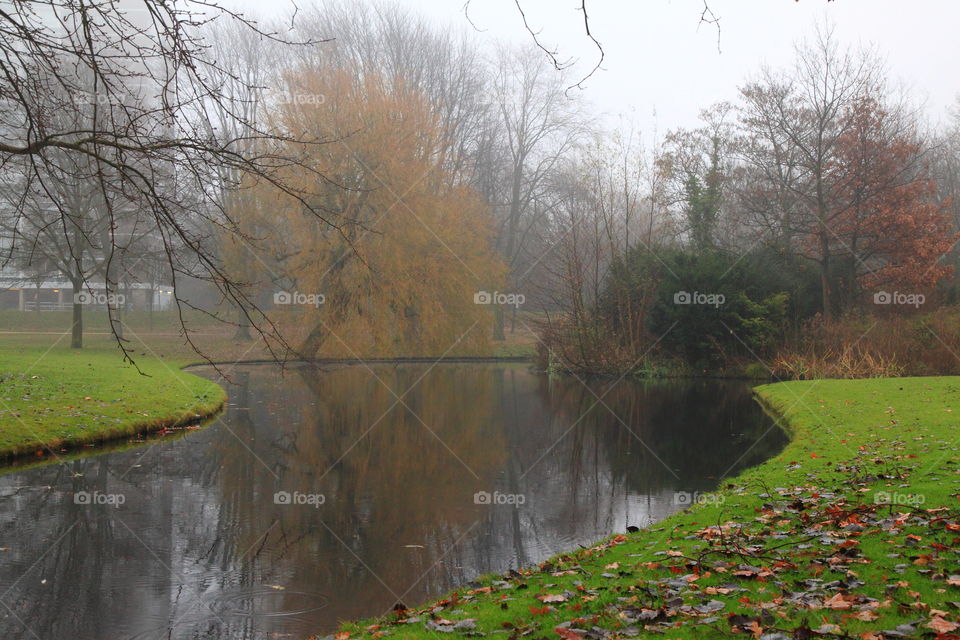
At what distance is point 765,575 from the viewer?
17.4 feet

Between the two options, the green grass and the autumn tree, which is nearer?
the green grass

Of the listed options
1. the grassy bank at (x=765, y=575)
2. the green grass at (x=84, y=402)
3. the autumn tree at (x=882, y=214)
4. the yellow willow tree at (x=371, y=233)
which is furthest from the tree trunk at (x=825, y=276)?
the grassy bank at (x=765, y=575)

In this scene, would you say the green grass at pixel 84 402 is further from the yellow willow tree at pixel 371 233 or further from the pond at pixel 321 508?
the yellow willow tree at pixel 371 233

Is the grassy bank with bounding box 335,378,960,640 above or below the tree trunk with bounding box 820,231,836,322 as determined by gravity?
below

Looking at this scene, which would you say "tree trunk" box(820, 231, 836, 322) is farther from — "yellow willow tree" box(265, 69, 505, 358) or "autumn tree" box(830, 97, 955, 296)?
"yellow willow tree" box(265, 69, 505, 358)

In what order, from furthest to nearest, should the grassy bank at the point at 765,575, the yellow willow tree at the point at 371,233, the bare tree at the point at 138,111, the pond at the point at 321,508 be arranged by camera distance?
1. the yellow willow tree at the point at 371,233
2. the pond at the point at 321,508
3. the bare tree at the point at 138,111
4. the grassy bank at the point at 765,575

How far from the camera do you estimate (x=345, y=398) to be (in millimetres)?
20359

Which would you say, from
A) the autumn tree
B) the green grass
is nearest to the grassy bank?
the green grass

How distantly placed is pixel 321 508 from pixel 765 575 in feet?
17.6

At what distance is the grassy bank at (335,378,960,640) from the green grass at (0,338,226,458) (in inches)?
315

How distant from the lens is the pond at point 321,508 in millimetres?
6281

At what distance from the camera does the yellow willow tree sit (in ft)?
98.3

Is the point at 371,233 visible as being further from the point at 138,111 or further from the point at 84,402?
the point at 138,111

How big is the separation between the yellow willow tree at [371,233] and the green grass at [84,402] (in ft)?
24.4
